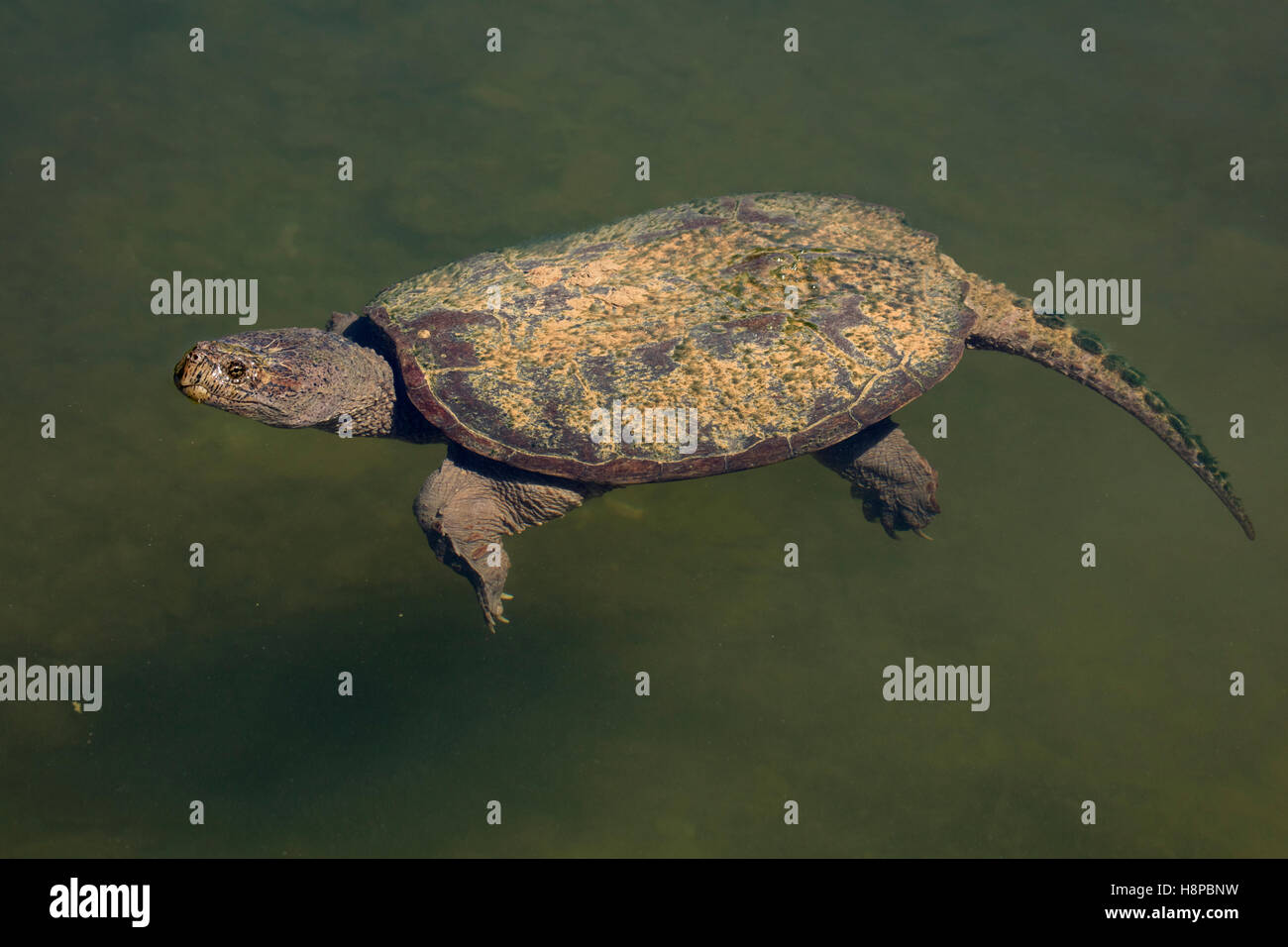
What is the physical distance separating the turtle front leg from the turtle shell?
38 centimetres

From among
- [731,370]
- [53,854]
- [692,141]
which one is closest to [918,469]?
[731,370]

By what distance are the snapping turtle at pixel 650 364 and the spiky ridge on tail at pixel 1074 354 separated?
1 cm

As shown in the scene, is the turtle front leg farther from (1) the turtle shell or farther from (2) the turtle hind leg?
(2) the turtle hind leg

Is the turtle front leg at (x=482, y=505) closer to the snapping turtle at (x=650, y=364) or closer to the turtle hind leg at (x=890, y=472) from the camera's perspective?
the snapping turtle at (x=650, y=364)

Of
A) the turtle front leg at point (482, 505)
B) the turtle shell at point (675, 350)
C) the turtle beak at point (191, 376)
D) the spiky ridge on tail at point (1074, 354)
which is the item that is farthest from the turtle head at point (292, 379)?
the spiky ridge on tail at point (1074, 354)

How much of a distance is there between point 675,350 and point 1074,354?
262 centimetres

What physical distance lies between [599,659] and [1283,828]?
3.96 m

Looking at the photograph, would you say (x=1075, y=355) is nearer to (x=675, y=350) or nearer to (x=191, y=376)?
(x=675, y=350)

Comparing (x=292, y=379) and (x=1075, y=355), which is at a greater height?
(x=1075, y=355)

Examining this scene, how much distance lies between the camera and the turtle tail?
5.13m

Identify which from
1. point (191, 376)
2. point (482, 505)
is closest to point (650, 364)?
point (482, 505)

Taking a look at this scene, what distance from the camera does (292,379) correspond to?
4.82 metres

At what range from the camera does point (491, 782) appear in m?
4.91

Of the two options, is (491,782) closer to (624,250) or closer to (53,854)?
(53,854)
